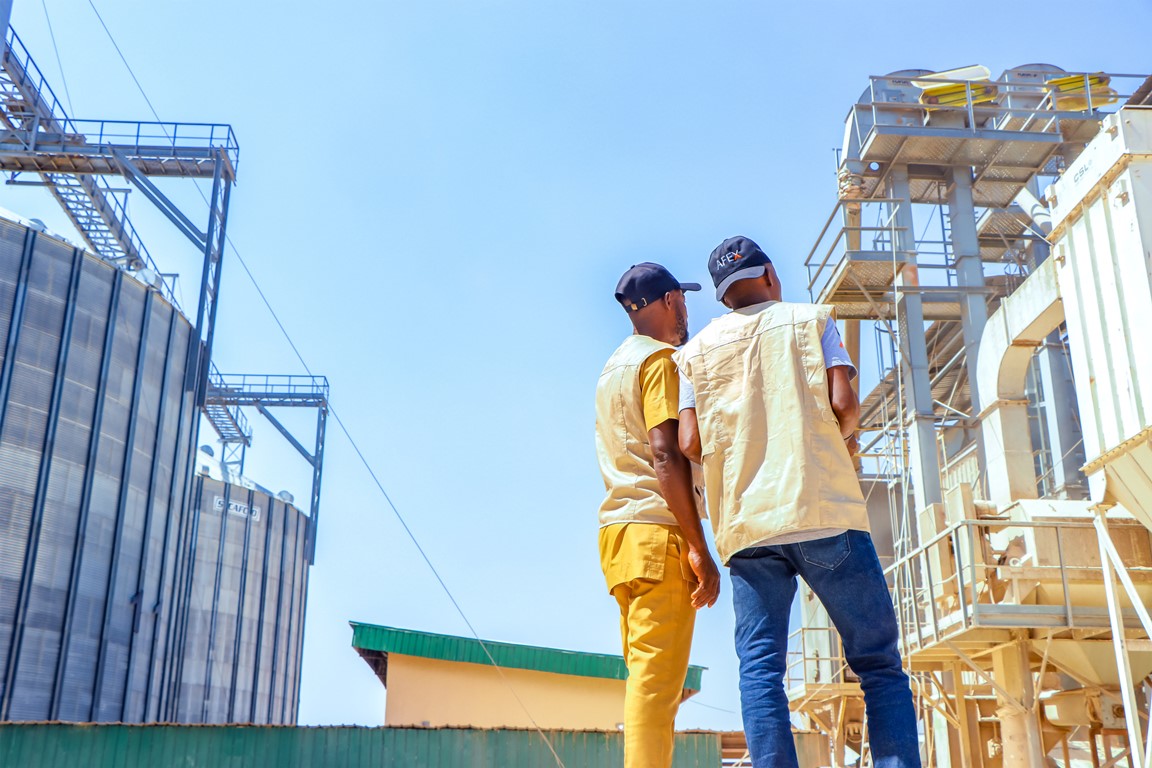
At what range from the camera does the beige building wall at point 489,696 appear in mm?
16797

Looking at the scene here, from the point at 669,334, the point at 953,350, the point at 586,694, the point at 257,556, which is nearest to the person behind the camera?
the point at 669,334

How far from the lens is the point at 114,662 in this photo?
20422 mm

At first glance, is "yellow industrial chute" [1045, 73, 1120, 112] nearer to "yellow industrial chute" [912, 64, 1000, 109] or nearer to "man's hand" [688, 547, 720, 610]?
"yellow industrial chute" [912, 64, 1000, 109]

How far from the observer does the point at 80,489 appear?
19859mm

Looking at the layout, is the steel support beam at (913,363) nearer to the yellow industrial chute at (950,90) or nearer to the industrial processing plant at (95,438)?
the yellow industrial chute at (950,90)

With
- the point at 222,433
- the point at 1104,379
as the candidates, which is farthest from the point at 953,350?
Result: the point at 222,433

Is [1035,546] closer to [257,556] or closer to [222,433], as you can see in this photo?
[257,556]

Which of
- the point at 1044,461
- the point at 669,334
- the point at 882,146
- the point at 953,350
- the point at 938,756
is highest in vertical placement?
the point at 882,146

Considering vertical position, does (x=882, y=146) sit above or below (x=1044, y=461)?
above

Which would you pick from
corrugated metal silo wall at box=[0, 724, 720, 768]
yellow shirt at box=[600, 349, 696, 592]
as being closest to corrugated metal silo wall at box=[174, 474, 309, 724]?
corrugated metal silo wall at box=[0, 724, 720, 768]

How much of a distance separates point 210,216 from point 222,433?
51.3 ft

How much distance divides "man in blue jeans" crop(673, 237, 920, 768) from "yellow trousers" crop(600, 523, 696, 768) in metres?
0.33

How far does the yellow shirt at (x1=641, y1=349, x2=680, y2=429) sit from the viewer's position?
3795mm

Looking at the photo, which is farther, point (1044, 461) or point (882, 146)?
point (1044, 461)
